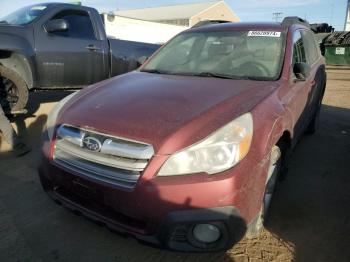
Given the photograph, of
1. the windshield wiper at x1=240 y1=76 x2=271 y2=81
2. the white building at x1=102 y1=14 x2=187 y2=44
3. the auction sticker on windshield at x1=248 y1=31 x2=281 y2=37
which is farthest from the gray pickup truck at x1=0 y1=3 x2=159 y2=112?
the white building at x1=102 y1=14 x2=187 y2=44

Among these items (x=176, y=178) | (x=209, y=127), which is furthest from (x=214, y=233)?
(x=209, y=127)

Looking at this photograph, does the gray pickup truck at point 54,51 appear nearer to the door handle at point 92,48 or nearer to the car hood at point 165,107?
the door handle at point 92,48

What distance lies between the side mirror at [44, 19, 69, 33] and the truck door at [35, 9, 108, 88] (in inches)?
3.2

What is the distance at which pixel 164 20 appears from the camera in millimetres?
56875

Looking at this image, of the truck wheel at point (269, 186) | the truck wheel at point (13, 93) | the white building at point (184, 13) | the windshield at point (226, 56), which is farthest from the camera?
the white building at point (184, 13)

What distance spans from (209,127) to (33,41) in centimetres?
417

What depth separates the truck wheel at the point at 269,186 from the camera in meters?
2.75

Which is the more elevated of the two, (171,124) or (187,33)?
(187,33)

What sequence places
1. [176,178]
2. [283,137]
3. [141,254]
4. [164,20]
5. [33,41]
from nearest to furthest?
[176,178]
[141,254]
[283,137]
[33,41]
[164,20]

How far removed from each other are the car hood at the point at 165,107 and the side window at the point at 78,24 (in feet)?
10.5

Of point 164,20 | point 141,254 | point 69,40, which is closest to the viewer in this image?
point 141,254

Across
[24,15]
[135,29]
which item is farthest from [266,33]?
[135,29]

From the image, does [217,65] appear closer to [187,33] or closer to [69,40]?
[187,33]

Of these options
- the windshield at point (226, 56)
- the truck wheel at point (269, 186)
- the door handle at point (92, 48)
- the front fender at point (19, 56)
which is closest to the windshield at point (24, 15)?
the front fender at point (19, 56)
